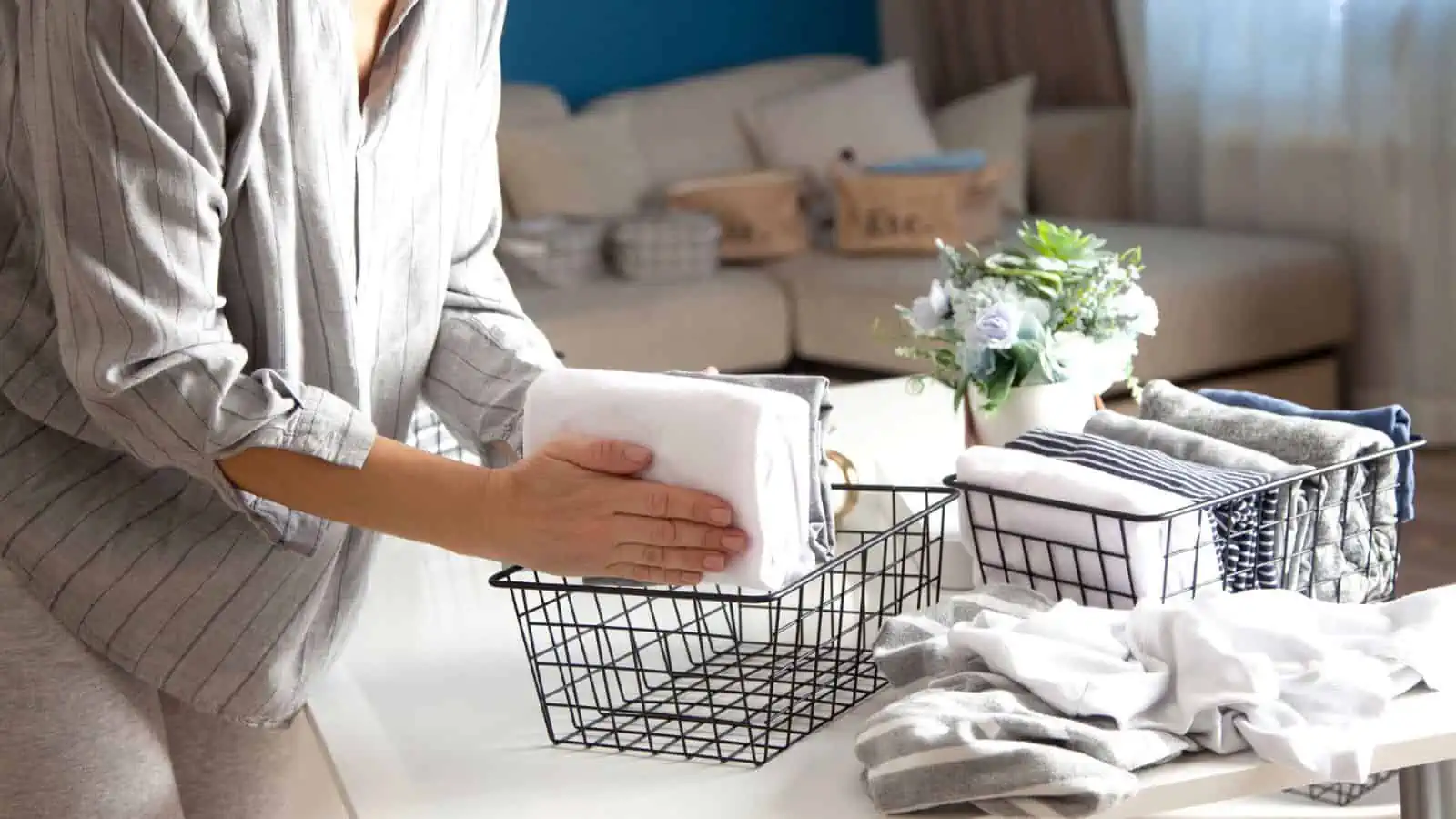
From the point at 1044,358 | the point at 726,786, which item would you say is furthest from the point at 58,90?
the point at 1044,358

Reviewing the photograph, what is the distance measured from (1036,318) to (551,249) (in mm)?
2828

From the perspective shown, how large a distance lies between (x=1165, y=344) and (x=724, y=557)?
9.58ft

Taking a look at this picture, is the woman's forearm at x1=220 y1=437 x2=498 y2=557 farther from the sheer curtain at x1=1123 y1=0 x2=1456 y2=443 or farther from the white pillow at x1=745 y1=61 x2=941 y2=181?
the white pillow at x1=745 y1=61 x2=941 y2=181

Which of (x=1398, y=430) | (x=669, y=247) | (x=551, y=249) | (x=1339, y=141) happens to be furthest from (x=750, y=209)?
(x=1398, y=430)

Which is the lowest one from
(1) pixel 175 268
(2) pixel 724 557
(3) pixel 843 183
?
(3) pixel 843 183

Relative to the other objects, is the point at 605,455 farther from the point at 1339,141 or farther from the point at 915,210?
the point at 1339,141

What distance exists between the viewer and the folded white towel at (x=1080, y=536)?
1.11 m

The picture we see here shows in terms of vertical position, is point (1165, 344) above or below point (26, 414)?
below

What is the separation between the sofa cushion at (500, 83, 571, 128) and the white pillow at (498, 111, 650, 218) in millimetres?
59

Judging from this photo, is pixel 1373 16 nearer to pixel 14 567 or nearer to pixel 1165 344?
pixel 1165 344

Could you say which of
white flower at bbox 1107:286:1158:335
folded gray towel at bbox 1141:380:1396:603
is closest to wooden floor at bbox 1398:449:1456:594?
white flower at bbox 1107:286:1158:335

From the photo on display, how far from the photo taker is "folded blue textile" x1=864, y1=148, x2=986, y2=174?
14.1ft

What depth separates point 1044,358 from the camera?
58.2 inches

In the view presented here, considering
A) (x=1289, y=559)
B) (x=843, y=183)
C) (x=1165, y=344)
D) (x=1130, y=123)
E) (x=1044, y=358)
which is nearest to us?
(x=1289, y=559)
